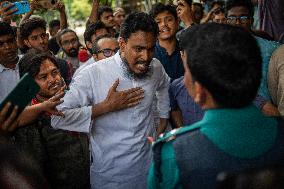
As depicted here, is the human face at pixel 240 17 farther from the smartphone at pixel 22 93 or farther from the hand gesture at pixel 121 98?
the smartphone at pixel 22 93

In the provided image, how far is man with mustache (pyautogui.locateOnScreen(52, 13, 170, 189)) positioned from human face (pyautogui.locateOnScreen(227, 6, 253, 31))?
132 centimetres

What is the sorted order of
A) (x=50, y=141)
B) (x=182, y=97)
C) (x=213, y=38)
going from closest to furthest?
(x=213, y=38), (x=50, y=141), (x=182, y=97)

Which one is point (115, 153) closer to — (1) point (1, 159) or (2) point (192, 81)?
(1) point (1, 159)

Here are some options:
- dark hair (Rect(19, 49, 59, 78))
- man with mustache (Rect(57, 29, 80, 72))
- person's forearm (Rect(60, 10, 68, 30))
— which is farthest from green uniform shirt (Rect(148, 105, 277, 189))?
person's forearm (Rect(60, 10, 68, 30))

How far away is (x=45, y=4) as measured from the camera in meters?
5.30

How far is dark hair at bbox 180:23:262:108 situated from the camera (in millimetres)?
1187

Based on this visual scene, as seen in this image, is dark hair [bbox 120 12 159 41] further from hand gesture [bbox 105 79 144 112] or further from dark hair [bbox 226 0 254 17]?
dark hair [bbox 226 0 254 17]

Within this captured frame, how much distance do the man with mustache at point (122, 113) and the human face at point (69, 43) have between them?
3101mm

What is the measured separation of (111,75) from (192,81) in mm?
1221

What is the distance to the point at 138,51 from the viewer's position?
2.43 m

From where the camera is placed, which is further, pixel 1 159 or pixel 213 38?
pixel 1 159

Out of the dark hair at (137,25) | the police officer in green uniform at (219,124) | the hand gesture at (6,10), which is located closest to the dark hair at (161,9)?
the dark hair at (137,25)

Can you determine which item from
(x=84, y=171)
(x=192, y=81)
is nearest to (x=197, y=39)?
(x=192, y=81)

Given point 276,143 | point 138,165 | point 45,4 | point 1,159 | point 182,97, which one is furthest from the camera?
point 45,4
